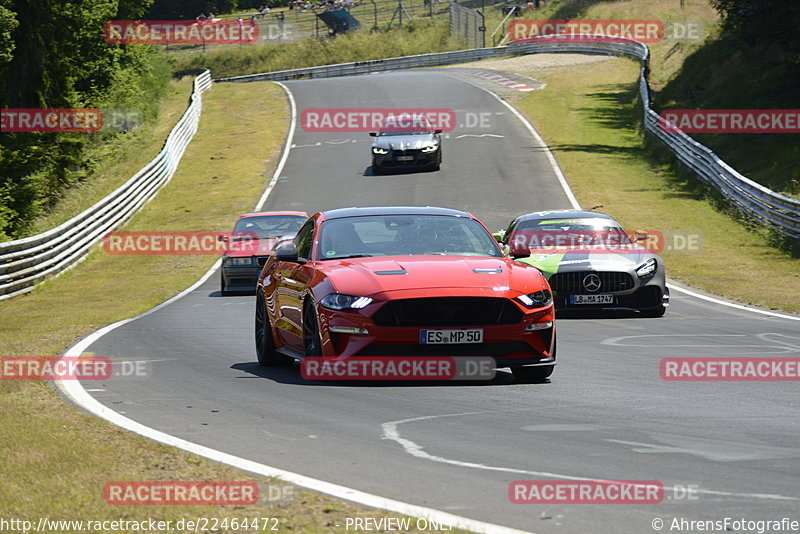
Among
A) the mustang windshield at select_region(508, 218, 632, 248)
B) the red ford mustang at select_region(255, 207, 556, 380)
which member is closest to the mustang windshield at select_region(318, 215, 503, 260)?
the red ford mustang at select_region(255, 207, 556, 380)

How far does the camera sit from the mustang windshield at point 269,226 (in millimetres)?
23109

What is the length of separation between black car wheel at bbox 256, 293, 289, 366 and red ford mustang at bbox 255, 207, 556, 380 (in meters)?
0.40

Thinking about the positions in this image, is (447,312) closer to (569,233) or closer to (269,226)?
(569,233)

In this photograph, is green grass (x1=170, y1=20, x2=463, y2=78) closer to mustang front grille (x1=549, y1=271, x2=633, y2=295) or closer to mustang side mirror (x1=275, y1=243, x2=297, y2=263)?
mustang front grille (x1=549, y1=271, x2=633, y2=295)

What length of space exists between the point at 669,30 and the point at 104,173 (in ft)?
125

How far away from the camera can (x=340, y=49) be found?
84.6m

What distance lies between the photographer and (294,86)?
6775 centimetres

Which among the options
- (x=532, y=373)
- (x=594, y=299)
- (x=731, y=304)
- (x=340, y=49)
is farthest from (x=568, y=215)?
(x=340, y=49)

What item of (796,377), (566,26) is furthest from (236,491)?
(566,26)

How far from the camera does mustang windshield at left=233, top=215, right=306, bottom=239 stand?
2311 centimetres

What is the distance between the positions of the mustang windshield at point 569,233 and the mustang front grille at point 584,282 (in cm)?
A: 122

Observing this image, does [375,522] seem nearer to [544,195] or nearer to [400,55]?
[544,195]

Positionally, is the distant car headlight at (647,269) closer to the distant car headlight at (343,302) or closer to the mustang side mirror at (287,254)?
the mustang side mirror at (287,254)

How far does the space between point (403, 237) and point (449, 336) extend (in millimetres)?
1601
